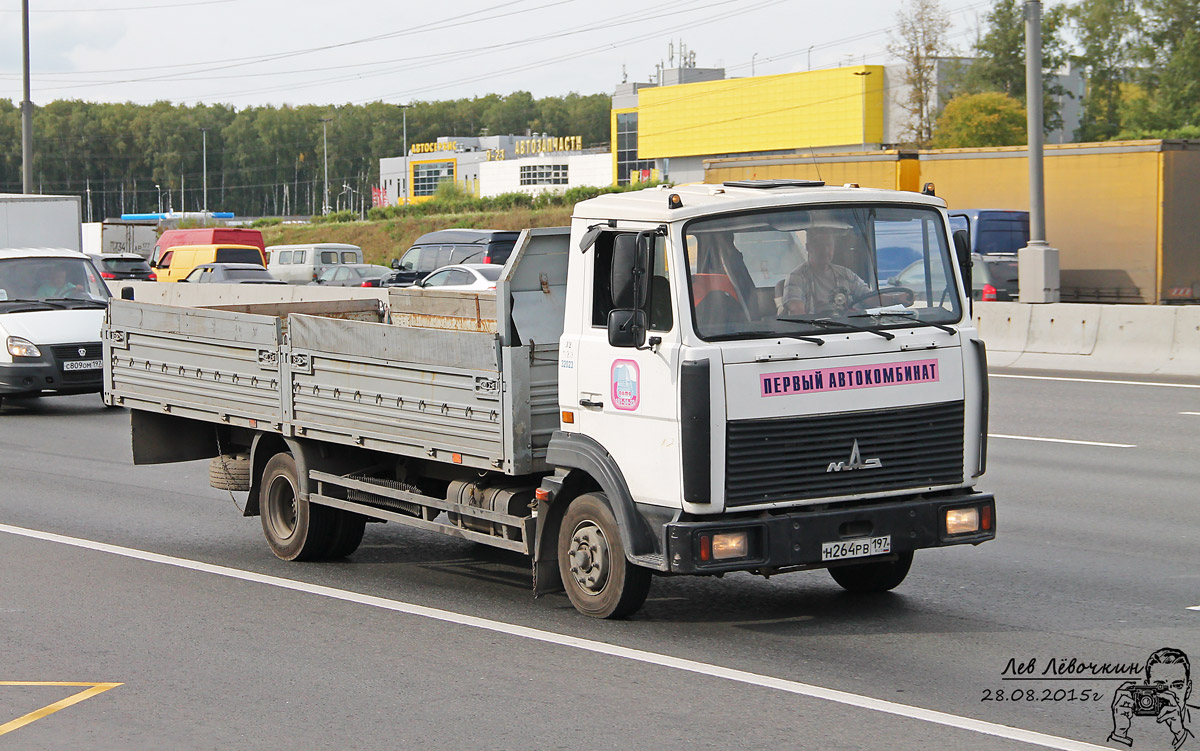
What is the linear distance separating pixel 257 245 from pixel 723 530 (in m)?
39.7

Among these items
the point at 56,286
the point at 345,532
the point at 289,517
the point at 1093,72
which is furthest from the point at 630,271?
the point at 1093,72

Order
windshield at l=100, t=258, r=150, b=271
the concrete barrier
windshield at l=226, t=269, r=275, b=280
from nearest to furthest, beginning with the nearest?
the concrete barrier, windshield at l=226, t=269, r=275, b=280, windshield at l=100, t=258, r=150, b=271

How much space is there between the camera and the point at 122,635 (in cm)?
703

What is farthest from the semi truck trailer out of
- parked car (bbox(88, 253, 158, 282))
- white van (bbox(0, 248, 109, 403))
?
parked car (bbox(88, 253, 158, 282))

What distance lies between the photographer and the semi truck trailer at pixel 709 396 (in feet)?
21.0

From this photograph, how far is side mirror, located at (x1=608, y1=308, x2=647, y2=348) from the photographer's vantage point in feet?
21.4

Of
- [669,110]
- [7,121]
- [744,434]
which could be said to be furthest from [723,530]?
[7,121]

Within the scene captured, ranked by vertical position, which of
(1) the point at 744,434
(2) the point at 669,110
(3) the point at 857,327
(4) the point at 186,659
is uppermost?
(2) the point at 669,110

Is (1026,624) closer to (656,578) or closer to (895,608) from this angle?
(895,608)

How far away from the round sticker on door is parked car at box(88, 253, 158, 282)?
32186mm

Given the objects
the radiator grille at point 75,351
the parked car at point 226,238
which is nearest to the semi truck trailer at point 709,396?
the radiator grille at point 75,351

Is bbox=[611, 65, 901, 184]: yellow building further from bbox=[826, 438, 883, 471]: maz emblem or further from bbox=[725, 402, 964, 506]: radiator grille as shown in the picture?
bbox=[826, 438, 883, 471]: maz emblem

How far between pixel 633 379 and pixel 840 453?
1.05 m

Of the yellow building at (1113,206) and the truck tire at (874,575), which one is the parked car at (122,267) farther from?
the truck tire at (874,575)
